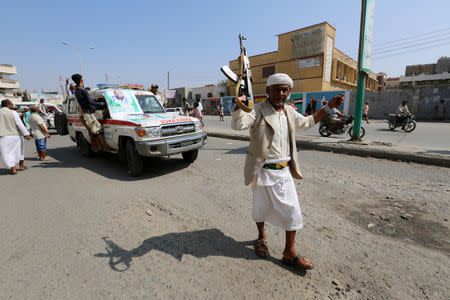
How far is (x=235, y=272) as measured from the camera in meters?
2.15

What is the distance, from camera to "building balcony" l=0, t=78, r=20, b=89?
47281 mm

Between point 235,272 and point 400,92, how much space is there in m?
24.1

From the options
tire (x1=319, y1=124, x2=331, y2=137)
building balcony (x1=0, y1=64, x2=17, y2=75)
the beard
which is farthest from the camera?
building balcony (x1=0, y1=64, x2=17, y2=75)

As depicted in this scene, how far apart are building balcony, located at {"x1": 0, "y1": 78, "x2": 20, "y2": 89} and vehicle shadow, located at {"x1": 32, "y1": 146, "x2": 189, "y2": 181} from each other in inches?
2239

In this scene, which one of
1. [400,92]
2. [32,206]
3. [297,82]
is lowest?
[32,206]

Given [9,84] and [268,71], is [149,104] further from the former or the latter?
[9,84]

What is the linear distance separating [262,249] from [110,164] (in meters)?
5.39

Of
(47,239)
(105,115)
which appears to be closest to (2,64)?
(105,115)

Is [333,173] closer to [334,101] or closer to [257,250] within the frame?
[334,101]

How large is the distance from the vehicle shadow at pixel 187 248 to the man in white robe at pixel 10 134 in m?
4.76

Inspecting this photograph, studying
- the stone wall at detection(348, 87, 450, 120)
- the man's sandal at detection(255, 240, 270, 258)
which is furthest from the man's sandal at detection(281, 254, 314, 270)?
the stone wall at detection(348, 87, 450, 120)

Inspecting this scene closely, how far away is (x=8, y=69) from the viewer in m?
50.0

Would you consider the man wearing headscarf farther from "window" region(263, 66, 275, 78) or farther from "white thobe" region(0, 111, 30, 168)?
"window" region(263, 66, 275, 78)

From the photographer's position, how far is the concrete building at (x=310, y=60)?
1027 inches
